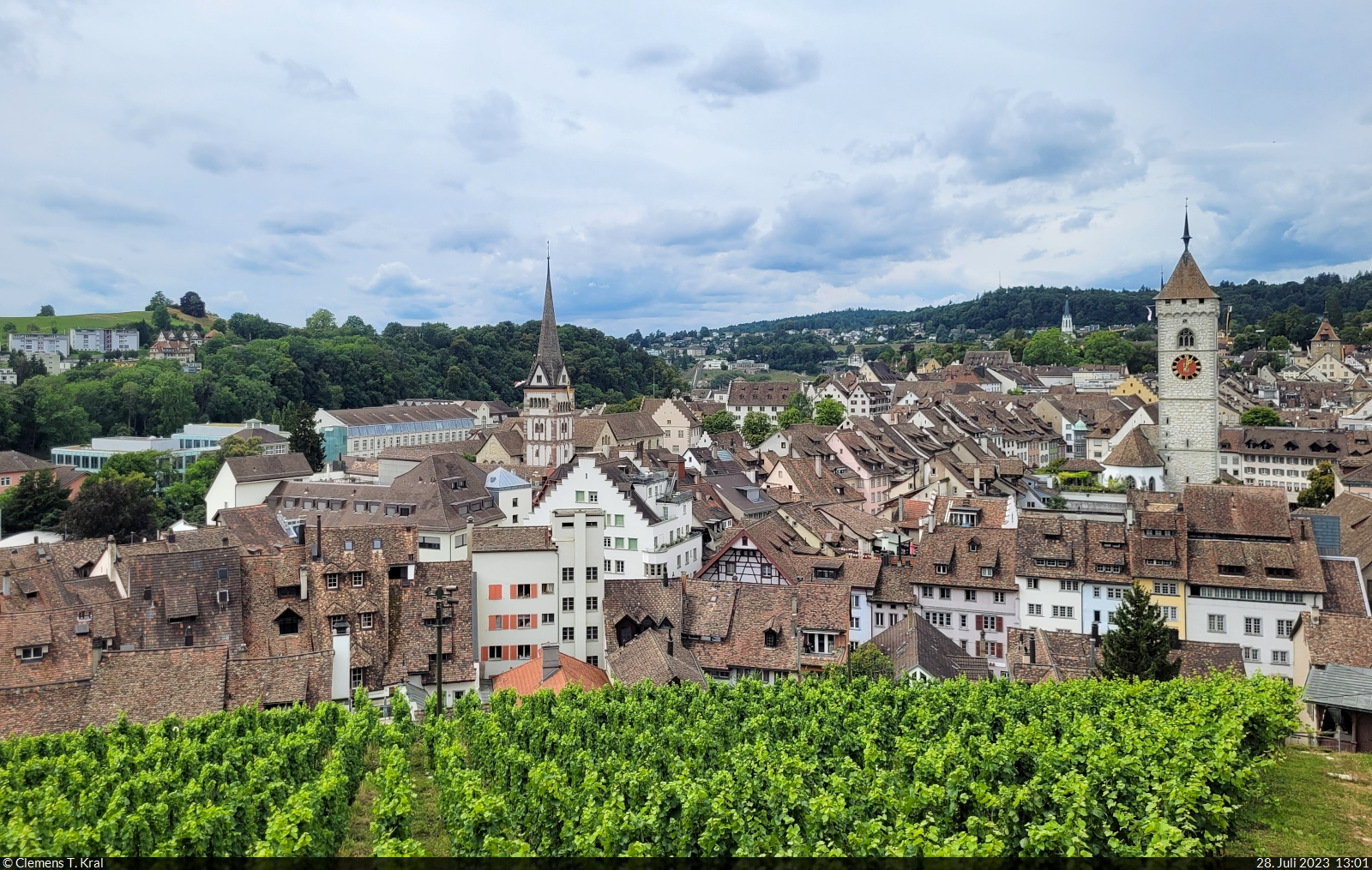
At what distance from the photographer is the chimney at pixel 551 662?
146 ft

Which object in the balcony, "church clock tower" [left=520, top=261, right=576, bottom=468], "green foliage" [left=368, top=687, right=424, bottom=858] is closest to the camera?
"green foliage" [left=368, top=687, right=424, bottom=858]

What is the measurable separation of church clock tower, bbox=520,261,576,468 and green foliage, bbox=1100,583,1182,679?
68072 millimetres

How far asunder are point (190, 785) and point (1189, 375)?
262ft

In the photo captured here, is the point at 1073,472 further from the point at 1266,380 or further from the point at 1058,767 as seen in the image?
the point at 1266,380

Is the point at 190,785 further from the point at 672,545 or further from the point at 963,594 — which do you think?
the point at 963,594

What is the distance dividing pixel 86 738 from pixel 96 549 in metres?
33.7

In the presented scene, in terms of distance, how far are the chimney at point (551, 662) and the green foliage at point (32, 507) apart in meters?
69.5

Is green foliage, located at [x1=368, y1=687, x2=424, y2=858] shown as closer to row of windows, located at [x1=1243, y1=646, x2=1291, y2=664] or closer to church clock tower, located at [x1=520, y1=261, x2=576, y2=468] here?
row of windows, located at [x1=1243, y1=646, x2=1291, y2=664]

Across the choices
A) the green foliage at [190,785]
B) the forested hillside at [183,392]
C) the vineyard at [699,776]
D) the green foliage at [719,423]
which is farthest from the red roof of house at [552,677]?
the forested hillside at [183,392]

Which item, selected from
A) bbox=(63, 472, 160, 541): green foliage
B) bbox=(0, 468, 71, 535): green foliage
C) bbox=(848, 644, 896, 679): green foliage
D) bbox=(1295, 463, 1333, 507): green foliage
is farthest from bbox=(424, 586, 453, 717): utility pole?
bbox=(1295, 463, 1333, 507): green foliage

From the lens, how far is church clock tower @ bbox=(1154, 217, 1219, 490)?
8225 cm

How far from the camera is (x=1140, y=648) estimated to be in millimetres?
40156

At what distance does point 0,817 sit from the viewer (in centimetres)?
2428

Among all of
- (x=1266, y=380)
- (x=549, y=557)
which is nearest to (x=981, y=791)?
(x=549, y=557)
